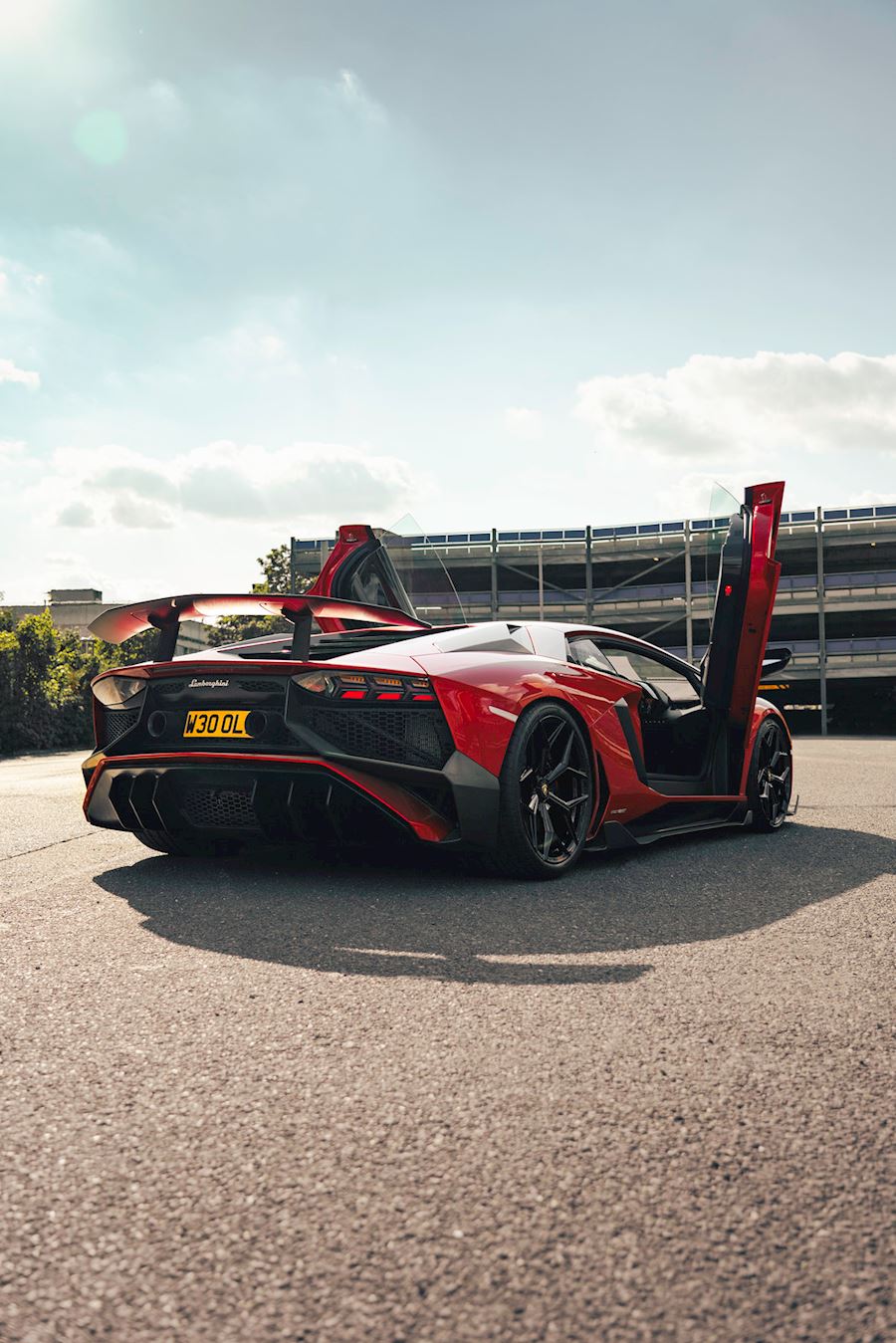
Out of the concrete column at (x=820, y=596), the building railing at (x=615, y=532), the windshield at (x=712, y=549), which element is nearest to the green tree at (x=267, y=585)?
the building railing at (x=615, y=532)

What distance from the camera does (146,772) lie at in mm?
4898

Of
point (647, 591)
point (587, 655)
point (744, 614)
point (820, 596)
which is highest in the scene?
point (647, 591)

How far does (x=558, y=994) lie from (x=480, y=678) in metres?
1.87

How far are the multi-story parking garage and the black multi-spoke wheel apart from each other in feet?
114

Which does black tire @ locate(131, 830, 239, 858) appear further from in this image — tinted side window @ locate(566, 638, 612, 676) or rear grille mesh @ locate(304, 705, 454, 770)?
tinted side window @ locate(566, 638, 612, 676)

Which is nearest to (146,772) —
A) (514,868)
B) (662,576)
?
(514,868)

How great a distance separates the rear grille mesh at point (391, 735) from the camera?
464cm

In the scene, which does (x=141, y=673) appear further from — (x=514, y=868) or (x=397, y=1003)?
(x=397, y=1003)

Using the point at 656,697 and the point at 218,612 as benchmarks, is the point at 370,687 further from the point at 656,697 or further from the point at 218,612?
the point at 656,697

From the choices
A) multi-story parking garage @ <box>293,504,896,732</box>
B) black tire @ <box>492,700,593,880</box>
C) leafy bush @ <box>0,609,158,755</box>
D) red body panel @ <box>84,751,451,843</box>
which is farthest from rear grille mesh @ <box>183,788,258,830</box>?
multi-story parking garage @ <box>293,504,896,732</box>

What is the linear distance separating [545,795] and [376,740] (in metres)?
0.83

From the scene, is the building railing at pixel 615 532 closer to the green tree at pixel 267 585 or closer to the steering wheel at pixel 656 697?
the green tree at pixel 267 585

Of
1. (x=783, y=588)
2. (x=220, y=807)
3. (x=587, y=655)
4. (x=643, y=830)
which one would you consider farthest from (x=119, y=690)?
(x=783, y=588)

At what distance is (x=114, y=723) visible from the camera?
5258 millimetres
